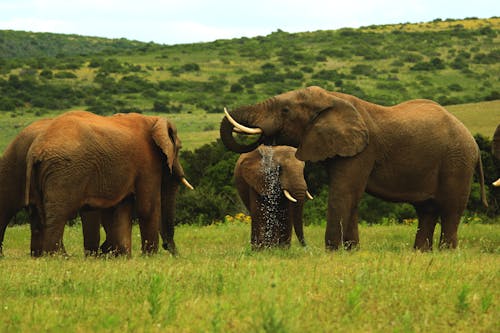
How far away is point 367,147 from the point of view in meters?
13.4

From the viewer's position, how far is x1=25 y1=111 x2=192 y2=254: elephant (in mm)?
12945

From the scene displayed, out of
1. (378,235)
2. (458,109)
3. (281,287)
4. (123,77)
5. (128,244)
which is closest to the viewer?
(281,287)

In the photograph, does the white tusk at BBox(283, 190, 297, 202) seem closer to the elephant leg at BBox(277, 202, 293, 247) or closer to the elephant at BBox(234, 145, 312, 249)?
the elephant at BBox(234, 145, 312, 249)

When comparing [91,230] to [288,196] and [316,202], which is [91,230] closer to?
[288,196]

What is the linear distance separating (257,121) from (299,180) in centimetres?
393

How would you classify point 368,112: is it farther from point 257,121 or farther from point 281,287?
point 281,287

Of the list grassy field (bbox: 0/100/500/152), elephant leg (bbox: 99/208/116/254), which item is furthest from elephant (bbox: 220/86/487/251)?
grassy field (bbox: 0/100/500/152)

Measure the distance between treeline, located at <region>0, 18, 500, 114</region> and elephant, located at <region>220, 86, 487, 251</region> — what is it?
51043 mm

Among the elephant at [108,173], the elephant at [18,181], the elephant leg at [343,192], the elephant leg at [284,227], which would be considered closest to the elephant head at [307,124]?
the elephant leg at [343,192]

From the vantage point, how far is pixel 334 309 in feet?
26.6

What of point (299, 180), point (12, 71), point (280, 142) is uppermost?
point (280, 142)

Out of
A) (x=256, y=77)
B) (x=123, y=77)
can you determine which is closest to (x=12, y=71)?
(x=123, y=77)

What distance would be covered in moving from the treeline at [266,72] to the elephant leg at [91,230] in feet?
169

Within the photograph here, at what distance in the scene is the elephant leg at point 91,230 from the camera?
15.1m
